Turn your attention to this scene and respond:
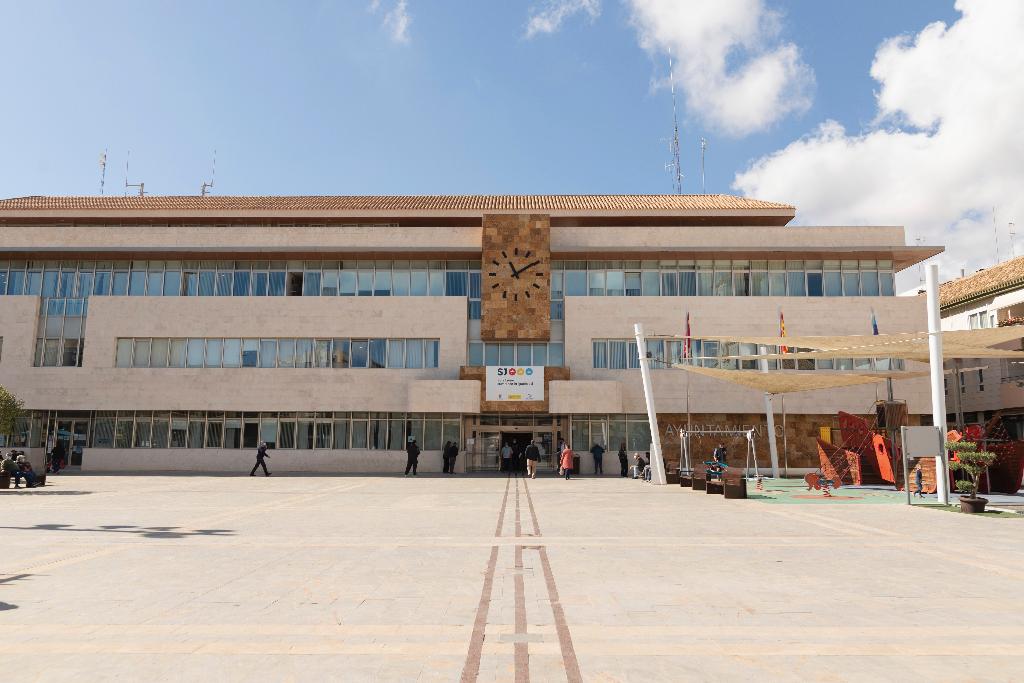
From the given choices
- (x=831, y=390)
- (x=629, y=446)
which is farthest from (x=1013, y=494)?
(x=629, y=446)

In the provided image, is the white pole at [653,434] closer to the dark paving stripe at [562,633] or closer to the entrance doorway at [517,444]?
the entrance doorway at [517,444]

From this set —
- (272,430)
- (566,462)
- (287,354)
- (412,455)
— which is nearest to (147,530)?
(566,462)

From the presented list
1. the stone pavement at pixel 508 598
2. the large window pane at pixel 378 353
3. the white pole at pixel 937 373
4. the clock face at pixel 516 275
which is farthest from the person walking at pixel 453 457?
the white pole at pixel 937 373

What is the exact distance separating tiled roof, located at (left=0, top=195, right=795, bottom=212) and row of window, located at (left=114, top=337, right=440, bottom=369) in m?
8.11

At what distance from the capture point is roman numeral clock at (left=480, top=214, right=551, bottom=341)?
34875 mm

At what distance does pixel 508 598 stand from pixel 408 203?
3665 cm

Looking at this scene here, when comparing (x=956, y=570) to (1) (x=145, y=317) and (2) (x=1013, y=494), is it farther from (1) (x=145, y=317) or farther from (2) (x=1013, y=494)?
(1) (x=145, y=317)

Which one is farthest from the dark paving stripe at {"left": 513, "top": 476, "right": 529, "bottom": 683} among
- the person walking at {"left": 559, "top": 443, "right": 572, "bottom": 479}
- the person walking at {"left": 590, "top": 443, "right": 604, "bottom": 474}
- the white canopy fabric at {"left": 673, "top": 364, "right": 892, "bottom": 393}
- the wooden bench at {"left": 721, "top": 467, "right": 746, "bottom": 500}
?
the person walking at {"left": 590, "top": 443, "right": 604, "bottom": 474}

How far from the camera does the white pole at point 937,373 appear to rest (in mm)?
17859

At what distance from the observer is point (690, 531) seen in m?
12.5

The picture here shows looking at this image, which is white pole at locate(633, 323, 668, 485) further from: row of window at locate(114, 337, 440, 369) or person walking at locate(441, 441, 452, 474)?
row of window at locate(114, 337, 440, 369)

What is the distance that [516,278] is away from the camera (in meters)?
35.2

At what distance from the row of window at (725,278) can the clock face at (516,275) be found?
4.24 feet

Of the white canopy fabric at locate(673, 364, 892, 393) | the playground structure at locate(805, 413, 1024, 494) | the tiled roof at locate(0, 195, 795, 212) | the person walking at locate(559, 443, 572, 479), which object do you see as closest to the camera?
the playground structure at locate(805, 413, 1024, 494)
